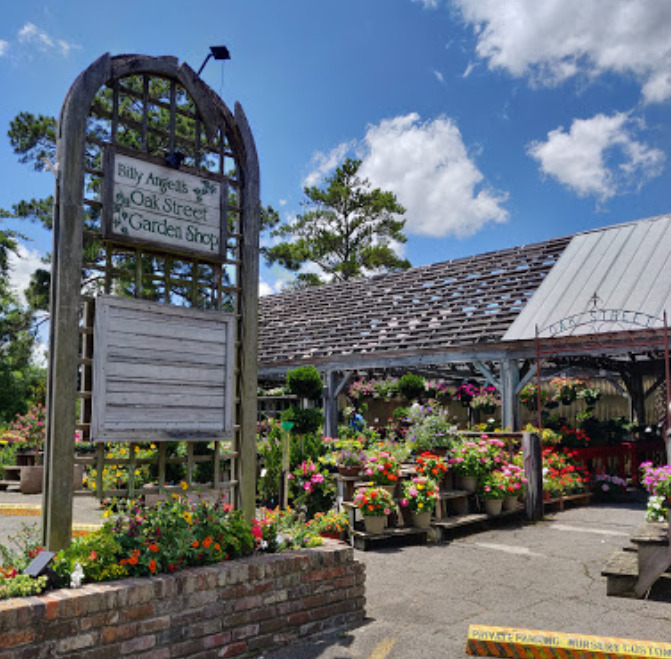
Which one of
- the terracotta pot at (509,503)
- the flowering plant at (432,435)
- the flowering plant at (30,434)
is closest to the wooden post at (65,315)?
the flowering plant at (432,435)

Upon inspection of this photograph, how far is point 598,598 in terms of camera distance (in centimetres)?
564

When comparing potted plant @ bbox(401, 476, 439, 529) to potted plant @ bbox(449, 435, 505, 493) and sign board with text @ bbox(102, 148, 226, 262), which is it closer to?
potted plant @ bbox(449, 435, 505, 493)

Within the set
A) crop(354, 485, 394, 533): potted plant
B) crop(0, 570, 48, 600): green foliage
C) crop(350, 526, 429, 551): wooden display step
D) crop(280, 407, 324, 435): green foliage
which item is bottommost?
crop(350, 526, 429, 551): wooden display step

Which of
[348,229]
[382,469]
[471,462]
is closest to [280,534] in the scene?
[382,469]

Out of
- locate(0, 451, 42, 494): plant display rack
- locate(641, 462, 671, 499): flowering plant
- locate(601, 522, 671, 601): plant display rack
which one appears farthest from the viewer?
locate(0, 451, 42, 494): plant display rack

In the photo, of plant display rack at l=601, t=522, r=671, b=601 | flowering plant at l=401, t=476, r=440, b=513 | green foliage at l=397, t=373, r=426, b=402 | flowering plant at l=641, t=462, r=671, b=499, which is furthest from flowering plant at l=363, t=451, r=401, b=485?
green foliage at l=397, t=373, r=426, b=402

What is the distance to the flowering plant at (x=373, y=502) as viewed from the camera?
7703mm

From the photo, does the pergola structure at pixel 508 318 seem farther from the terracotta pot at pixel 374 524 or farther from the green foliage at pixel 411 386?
the terracotta pot at pixel 374 524

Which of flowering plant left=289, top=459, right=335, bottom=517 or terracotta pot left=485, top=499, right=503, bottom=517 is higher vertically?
flowering plant left=289, top=459, right=335, bottom=517

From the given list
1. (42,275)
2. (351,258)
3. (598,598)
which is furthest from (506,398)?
(351,258)

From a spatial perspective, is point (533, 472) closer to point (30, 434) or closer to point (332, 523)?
point (332, 523)

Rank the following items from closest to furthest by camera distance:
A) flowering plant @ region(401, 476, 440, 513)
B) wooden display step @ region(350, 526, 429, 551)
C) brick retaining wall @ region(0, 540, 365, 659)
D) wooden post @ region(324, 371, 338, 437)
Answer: brick retaining wall @ region(0, 540, 365, 659), wooden display step @ region(350, 526, 429, 551), flowering plant @ region(401, 476, 440, 513), wooden post @ region(324, 371, 338, 437)

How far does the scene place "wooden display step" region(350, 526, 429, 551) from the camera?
7656 millimetres

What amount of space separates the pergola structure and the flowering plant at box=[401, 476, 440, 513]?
412cm
